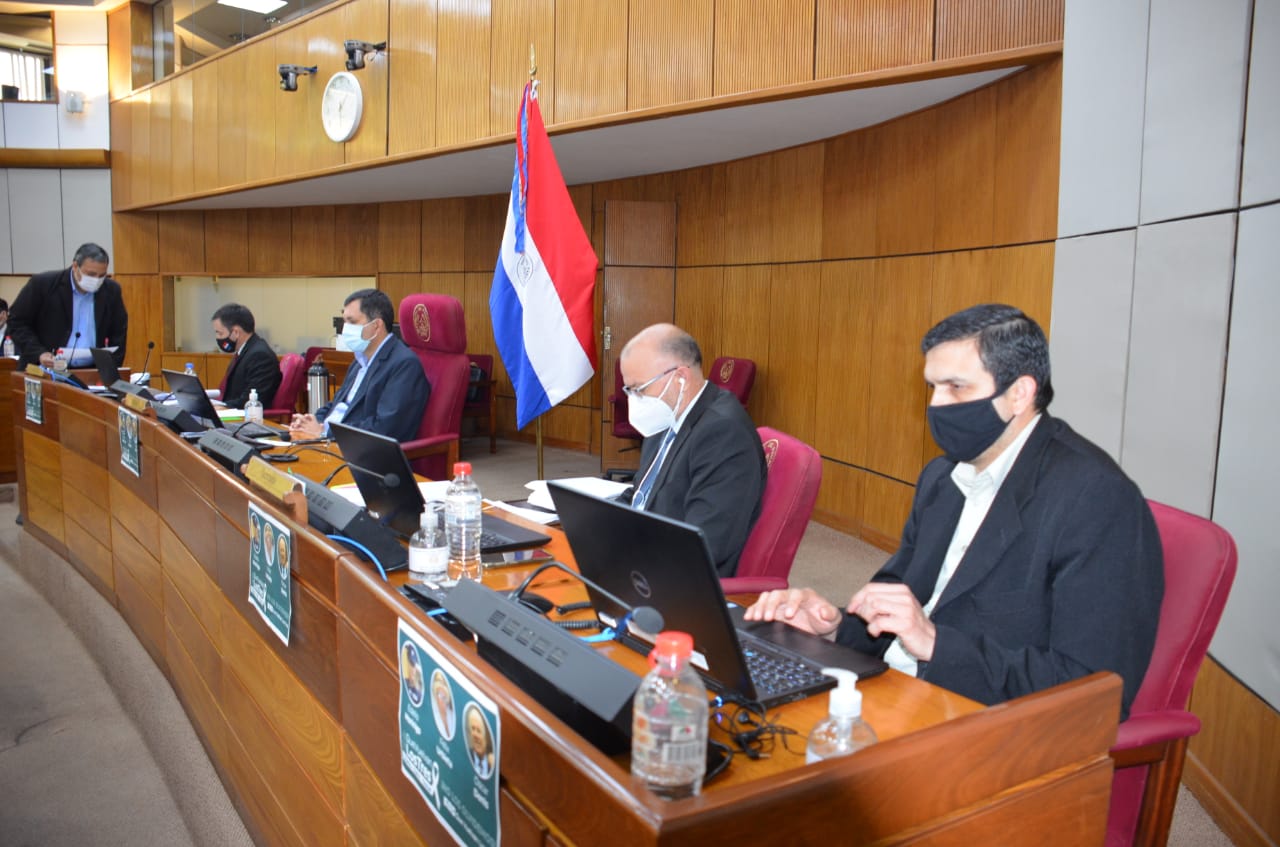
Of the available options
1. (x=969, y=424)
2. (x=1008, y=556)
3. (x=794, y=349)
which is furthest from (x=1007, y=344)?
(x=794, y=349)

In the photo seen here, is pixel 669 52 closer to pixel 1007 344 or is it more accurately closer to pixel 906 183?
pixel 906 183

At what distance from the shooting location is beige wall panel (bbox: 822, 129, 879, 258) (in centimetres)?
526

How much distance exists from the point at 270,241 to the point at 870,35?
7.84 meters

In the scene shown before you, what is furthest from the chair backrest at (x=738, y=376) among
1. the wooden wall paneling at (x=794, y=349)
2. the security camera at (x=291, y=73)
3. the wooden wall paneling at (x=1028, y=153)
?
the security camera at (x=291, y=73)

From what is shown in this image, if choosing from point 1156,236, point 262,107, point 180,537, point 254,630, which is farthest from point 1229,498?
point 262,107

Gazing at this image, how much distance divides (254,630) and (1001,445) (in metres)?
1.68

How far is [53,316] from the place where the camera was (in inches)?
219

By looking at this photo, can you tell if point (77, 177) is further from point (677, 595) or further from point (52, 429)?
point (677, 595)

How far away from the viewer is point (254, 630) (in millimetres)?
2082

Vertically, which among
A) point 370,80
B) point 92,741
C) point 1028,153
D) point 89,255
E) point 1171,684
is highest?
point 370,80

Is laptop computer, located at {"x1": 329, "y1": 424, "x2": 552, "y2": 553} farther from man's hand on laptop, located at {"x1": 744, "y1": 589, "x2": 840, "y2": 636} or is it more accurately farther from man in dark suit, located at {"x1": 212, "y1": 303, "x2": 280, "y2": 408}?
man in dark suit, located at {"x1": 212, "y1": 303, "x2": 280, "y2": 408}

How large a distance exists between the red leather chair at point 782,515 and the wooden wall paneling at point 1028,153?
215cm

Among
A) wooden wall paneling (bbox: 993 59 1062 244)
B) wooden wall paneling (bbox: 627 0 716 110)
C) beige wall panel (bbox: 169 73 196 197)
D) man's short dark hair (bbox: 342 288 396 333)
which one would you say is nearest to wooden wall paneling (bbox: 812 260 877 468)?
wooden wall paneling (bbox: 993 59 1062 244)

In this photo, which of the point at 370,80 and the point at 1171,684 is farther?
the point at 370,80
